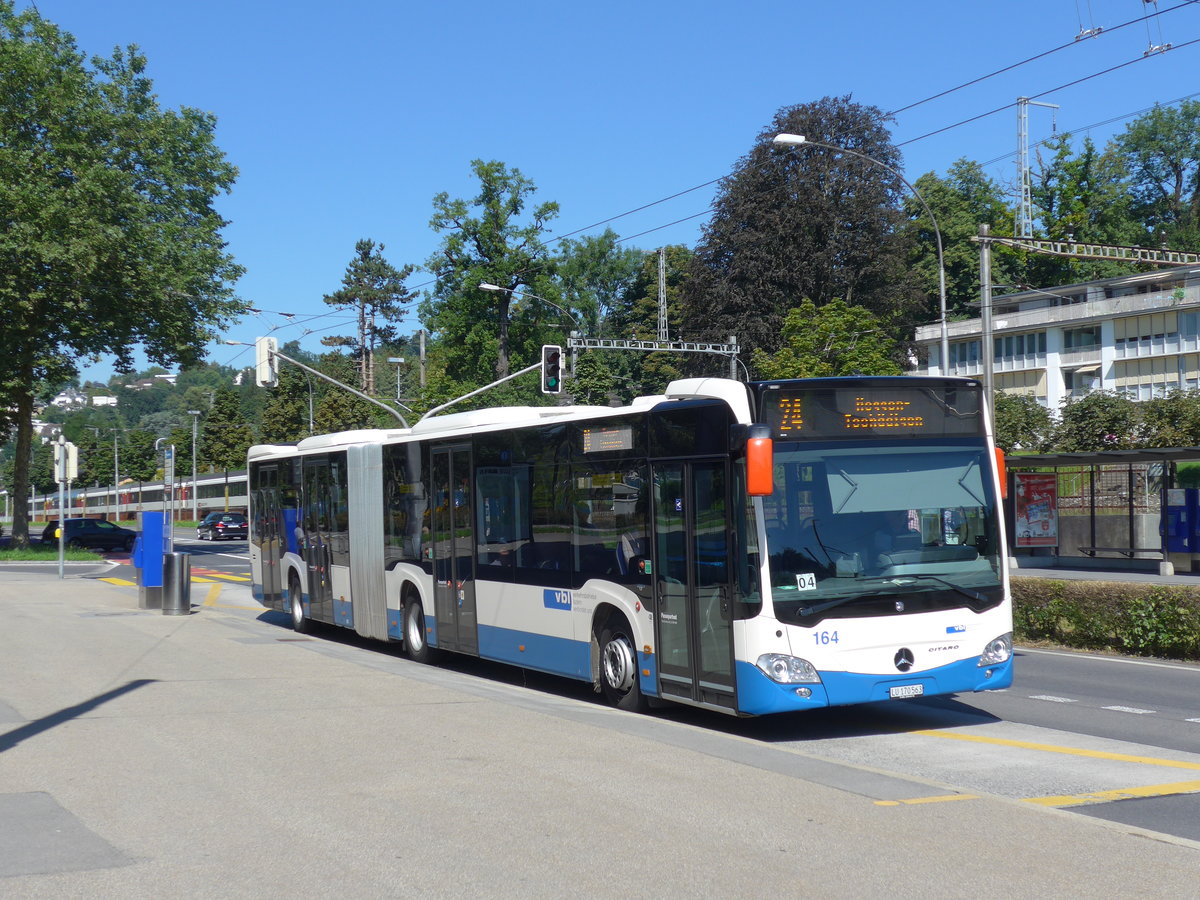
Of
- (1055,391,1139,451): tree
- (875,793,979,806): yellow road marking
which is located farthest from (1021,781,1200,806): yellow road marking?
(1055,391,1139,451): tree

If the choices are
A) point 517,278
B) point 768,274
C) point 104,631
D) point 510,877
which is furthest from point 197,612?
point 517,278

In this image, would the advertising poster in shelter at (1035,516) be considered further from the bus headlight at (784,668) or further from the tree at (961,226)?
the tree at (961,226)

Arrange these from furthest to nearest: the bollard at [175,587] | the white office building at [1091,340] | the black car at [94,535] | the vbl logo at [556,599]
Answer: the white office building at [1091,340] → the black car at [94,535] → the bollard at [175,587] → the vbl logo at [556,599]

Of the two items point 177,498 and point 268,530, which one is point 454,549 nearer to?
point 268,530

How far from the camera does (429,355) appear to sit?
12781cm

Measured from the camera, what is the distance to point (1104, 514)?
3306 centimetres

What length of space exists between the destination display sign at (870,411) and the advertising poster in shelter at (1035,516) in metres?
21.3

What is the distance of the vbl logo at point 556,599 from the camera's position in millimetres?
12461

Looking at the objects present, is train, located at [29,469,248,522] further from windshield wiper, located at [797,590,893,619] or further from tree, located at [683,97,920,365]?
windshield wiper, located at [797,590,893,619]

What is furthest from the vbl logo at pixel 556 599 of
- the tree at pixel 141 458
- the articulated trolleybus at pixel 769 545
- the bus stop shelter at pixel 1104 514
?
the tree at pixel 141 458

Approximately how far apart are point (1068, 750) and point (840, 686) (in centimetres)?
169

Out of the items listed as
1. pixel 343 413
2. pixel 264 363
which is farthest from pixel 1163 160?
pixel 264 363

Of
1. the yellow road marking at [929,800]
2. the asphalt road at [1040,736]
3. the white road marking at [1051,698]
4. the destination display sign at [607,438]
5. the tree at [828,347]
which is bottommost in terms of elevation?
the white road marking at [1051,698]

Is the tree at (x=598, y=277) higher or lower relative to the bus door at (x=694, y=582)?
higher
